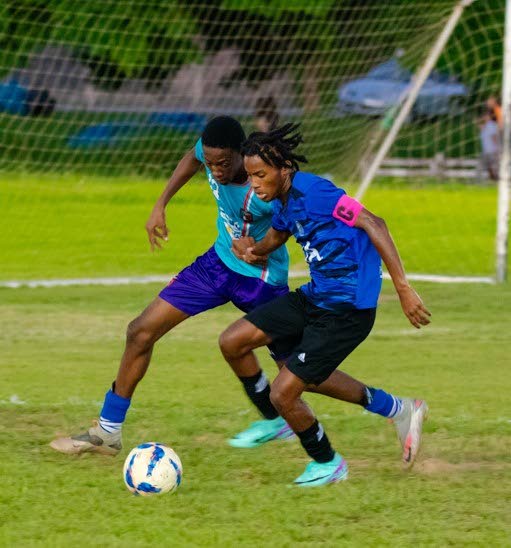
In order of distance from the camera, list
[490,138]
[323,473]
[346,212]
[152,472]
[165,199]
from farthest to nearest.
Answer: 1. [490,138]
2. [165,199]
3. [323,473]
4. [346,212]
5. [152,472]

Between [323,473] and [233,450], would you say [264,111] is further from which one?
[323,473]

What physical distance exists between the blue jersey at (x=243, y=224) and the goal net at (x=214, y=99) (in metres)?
7.77

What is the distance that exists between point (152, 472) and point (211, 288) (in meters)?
1.37

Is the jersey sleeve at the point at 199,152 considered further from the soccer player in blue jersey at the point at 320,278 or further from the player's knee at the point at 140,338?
the player's knee at the point at 140,338

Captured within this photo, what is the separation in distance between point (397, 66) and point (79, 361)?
22.9 ft

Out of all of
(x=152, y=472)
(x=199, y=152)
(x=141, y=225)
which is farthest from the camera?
(x=141, y=225)

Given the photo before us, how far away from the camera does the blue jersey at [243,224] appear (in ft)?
21.5

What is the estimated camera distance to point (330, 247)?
581 cm

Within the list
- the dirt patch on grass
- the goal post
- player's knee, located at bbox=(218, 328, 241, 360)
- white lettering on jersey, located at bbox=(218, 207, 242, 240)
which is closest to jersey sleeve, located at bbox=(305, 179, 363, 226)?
player's knee, located at bbox=(218, 328, 241, 360)

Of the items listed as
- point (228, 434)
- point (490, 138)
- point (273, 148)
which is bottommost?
point (490, 138)

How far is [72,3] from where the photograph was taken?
50.5 feet

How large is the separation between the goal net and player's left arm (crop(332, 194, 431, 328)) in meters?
8.65

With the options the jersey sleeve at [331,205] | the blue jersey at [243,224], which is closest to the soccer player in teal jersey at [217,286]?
the blue jersey at [243,224]

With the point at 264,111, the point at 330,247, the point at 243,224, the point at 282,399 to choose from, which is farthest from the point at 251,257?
the point at 264,111
